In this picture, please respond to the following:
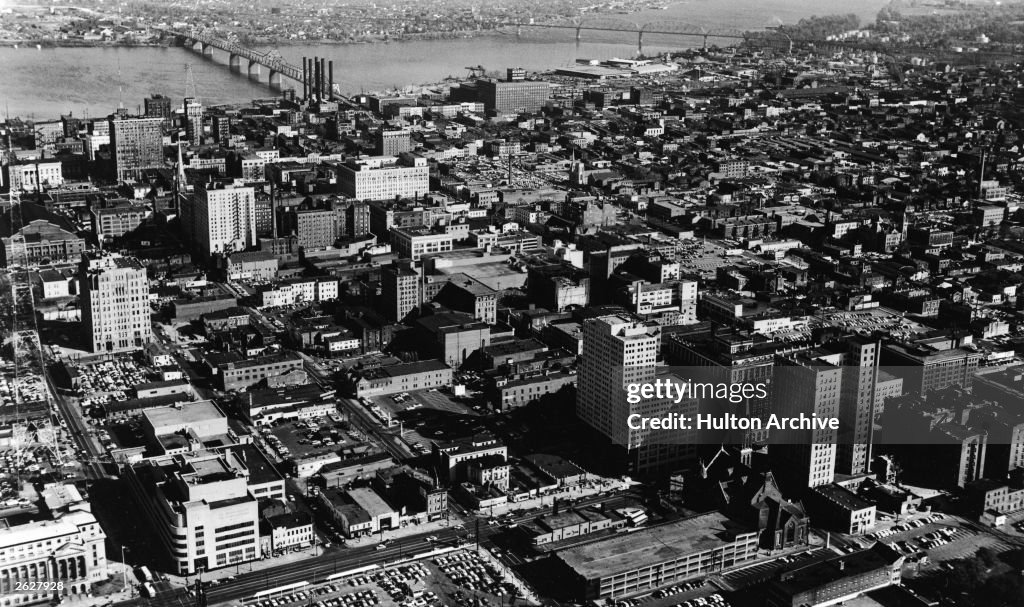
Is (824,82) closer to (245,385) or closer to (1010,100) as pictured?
(1010,100)

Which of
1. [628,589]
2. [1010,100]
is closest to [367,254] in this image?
[628,589]

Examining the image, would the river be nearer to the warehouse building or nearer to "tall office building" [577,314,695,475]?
"tall office building" [577,314,695,475]

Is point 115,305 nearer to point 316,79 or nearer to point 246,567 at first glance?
point 246,567

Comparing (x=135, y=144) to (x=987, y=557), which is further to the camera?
(x=135, y=144)

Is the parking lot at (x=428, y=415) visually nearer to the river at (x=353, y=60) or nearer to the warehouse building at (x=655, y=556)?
the warehouse building at (x=655, y=556)

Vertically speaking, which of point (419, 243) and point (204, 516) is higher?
point (419, 243)

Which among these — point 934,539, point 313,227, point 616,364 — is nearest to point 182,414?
point 616,364

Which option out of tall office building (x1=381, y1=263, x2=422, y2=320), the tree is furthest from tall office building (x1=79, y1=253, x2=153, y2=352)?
the tree
